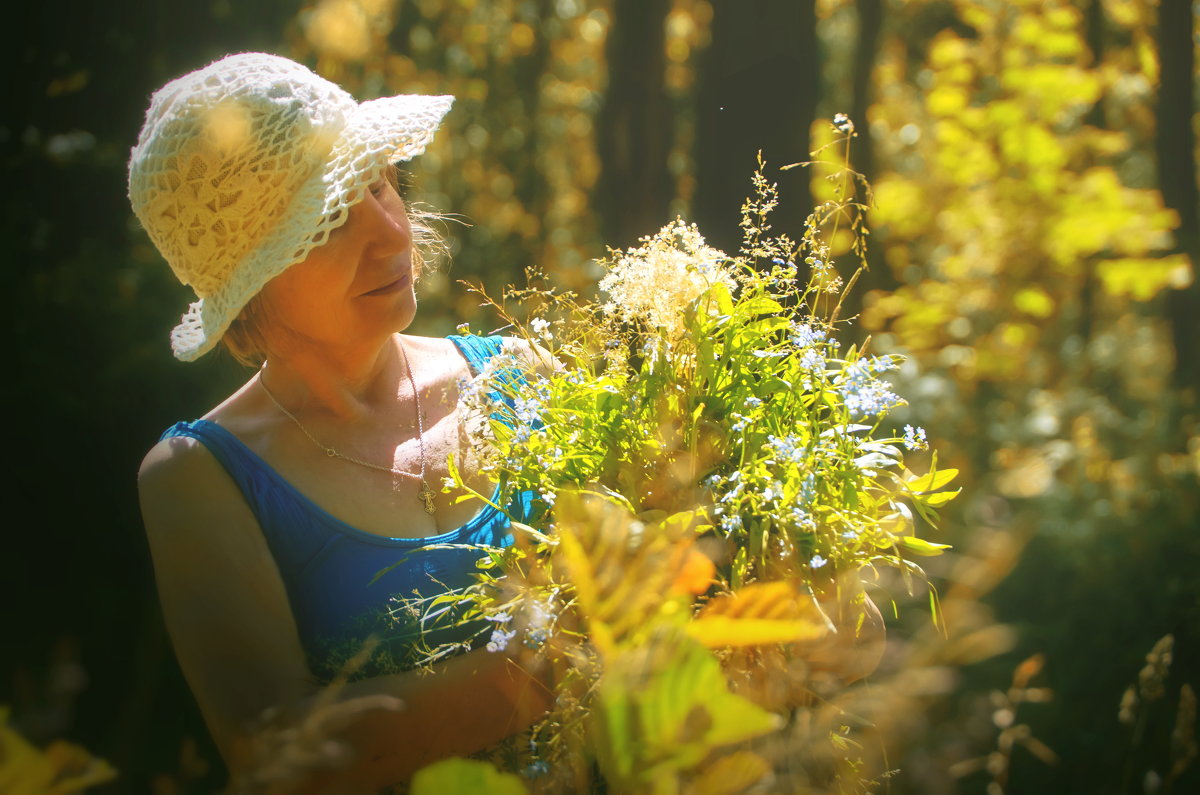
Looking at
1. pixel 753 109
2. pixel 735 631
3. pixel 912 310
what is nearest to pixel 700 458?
pixel 735 631

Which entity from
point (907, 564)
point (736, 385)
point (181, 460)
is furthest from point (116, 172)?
point (907, 564)

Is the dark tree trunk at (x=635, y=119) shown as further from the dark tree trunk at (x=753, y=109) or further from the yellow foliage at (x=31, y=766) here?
the yellow foliage at (x=31, y=766)

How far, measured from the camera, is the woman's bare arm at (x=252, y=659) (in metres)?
1.60

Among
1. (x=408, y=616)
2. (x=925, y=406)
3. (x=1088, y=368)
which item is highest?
(x=408, y=616)

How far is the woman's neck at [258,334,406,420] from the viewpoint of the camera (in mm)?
2105

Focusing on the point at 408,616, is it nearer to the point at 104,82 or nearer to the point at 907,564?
the point at 907,564

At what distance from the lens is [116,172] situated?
4473 millimetres

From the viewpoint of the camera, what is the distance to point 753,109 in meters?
4.71

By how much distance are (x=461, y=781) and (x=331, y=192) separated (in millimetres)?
1449

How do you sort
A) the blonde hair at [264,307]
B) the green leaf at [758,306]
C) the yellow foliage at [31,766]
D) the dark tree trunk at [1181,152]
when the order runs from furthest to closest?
1. the dark tree trunk at [1181,152]
2. the blonde hair at [264,307]
3. the green leaf at [758,306]
4. the yellow foliage at [31,766]

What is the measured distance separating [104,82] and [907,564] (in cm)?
468

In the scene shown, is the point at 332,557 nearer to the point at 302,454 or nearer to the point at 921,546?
the point at 302,454

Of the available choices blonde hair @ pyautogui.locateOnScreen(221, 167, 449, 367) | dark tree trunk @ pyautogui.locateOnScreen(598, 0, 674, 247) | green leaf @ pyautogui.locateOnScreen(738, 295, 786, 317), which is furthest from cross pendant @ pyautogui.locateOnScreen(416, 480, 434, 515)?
dark tree trunk @ pyautogui.locateOnScreen(598, 0, 674, 247)

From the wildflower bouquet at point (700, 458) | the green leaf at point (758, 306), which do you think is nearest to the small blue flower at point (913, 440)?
the wildflower bouquet at point (700, 458)
